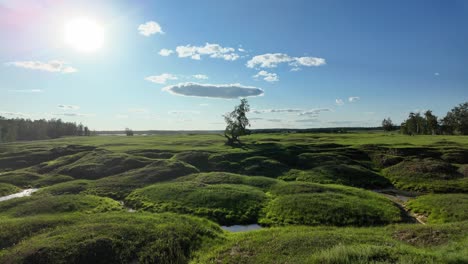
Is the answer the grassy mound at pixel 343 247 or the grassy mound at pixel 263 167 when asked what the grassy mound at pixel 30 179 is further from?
the grassy mound at pixel 343 247

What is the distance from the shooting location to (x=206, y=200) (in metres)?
37.0

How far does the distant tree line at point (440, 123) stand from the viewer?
503 ft

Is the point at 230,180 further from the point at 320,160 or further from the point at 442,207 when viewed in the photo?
the point at 442,207

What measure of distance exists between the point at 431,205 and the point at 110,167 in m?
53.6

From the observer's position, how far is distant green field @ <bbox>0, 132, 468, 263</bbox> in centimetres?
2038

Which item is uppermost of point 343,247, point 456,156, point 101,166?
point 456,156

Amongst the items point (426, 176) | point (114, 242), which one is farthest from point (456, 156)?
point (114, 242)

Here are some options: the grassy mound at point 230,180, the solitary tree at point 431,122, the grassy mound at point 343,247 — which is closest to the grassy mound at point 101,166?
the grassy mound at point 230,180

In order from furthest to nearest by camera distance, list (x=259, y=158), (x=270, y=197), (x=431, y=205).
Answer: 1. (x=259, y=158)
2. (x=270, y=197)
3. (x=431, y=205)

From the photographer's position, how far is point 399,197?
141 ft

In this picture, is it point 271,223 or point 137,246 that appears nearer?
point 137,246

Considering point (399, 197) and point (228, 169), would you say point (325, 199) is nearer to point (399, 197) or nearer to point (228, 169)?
point (399, 197)

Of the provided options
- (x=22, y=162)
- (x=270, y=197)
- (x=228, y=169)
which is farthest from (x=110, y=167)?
(x=270, y=197)

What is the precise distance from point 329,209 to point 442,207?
12911 mm
